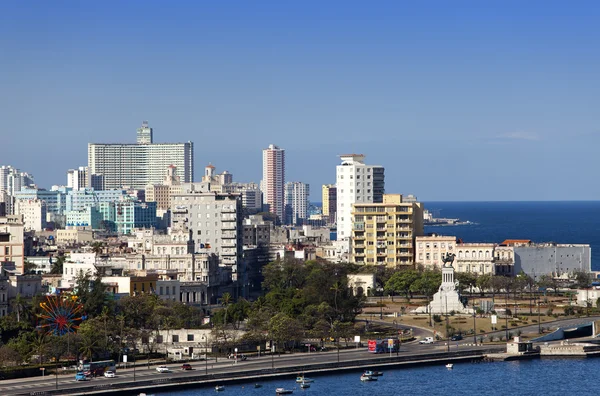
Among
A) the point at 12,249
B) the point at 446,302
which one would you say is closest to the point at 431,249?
the point at 446,302

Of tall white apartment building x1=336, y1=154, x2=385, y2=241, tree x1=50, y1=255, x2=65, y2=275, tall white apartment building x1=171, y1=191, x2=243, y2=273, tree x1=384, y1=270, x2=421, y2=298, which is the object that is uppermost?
tall white apartment building x1=336, y1=154, x2=385, y2=241

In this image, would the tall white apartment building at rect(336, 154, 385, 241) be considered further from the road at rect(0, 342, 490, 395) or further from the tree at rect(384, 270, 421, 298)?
the road at rect(0, 342, 490, 395)

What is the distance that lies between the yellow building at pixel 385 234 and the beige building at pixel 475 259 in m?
5.28

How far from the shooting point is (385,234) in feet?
527

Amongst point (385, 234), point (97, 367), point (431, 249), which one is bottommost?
point (97, 367)

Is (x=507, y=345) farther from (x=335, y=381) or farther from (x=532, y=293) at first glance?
(x=532, y=293)

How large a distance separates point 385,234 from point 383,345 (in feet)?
195

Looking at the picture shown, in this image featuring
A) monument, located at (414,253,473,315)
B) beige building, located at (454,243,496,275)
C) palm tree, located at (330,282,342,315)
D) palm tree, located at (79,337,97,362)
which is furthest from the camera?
beige building, located at (454,243,496,275)

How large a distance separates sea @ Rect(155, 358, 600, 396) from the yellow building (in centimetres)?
6052

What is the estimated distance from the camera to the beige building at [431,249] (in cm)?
15925

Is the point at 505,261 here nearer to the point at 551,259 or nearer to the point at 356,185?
the point at 551,259

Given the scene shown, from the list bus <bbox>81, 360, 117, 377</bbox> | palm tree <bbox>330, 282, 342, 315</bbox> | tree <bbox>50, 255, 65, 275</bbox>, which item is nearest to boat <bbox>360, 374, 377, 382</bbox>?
bus <bbox>81, 360, 117, 377</bbox>

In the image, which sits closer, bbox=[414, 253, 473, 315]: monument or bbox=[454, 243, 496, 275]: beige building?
bbox=[414, 253, 473, 315]: monument

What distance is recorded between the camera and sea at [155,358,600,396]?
8688 centimetres
